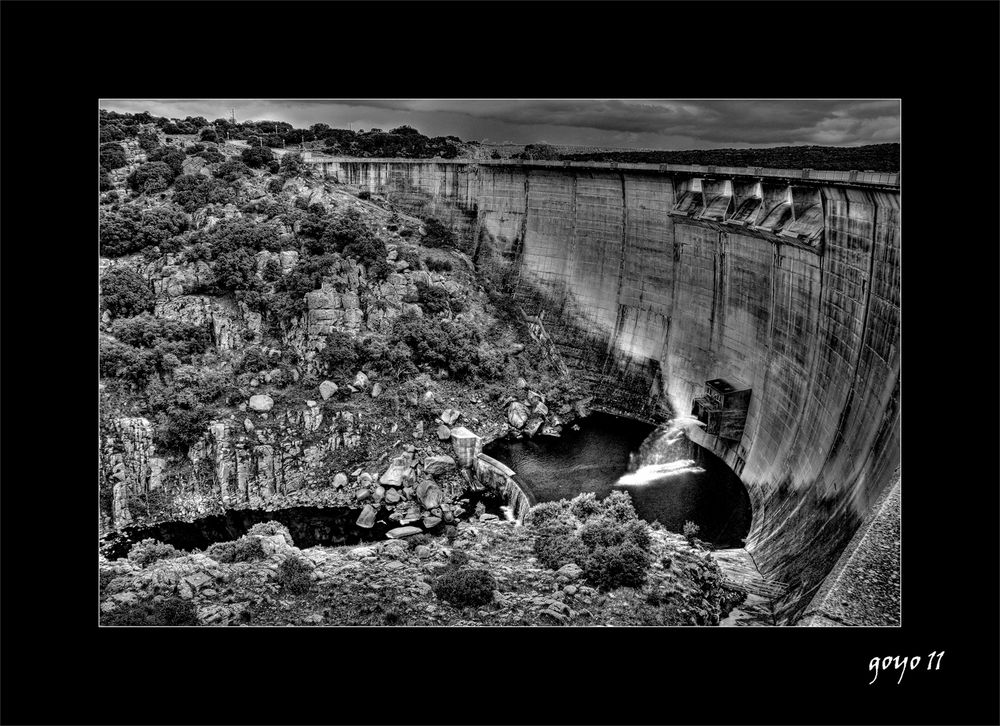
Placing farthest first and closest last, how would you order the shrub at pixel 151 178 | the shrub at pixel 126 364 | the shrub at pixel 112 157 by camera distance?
the shrub at pixel 112 157 → the shrub at pixel 151 178 → the shrub at pixel 126 364

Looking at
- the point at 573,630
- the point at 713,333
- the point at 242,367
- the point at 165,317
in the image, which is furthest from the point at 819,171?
the point at 165,317

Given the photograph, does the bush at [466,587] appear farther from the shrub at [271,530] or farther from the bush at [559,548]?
the shrub at [271,530]

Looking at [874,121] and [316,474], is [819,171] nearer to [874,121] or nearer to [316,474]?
[874,121]

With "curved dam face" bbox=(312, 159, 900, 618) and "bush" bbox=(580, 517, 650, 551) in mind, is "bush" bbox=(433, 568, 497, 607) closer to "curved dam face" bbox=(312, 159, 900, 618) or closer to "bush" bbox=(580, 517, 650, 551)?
"bush" bbox=(580, 517, 650, 551)

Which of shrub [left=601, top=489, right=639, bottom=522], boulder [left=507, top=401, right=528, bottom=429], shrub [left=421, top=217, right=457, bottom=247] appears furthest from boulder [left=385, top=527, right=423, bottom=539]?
Answer: shrub [left=421, top=217, right=457, bottom=247]

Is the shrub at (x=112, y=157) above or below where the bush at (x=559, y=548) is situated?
above

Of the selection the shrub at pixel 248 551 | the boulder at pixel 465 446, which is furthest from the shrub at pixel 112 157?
the shrub at pixel 248 551
